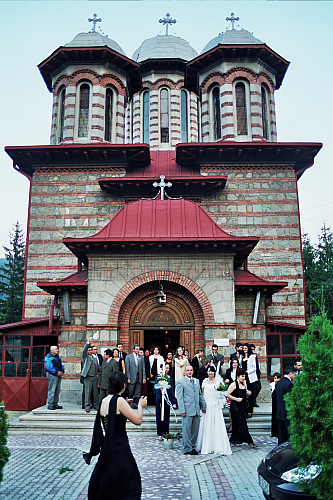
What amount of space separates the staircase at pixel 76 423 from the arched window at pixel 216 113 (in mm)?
12876

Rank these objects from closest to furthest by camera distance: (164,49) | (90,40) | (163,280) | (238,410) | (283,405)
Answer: (283,405)
(238,410)
(163,280)
(90,40)
(164,49)

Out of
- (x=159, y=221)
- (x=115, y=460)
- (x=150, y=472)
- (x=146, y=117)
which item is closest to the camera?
(x=115, y=460)

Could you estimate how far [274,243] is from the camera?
Result: 17141 mm

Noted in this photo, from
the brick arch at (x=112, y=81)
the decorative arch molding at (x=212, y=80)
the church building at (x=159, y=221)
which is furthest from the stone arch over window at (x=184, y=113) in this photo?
the brick arch at (x=112, y=81)

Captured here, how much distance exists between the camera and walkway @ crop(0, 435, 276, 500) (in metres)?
6.04

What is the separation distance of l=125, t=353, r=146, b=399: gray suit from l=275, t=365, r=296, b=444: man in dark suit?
13.3 ft

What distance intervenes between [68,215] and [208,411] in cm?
1114

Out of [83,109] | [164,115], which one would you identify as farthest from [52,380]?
[164,115]

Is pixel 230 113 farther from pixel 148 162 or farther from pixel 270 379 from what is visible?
pixel 270 379

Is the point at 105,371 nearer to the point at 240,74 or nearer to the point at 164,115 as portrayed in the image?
the point at 240,74

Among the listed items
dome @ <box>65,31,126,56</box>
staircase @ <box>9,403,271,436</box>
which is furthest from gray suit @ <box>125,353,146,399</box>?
dome @ <box>65,31,126,56</box>

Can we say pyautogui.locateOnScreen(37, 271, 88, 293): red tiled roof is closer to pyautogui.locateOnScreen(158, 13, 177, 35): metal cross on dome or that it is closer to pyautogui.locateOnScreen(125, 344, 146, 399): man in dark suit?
pyautogui.locateOnScreen(125, 344, 146, 399): man in dark suit

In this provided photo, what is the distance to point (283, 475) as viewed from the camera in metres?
5.21

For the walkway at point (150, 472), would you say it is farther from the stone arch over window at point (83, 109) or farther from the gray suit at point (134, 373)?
the stone arch over window at point (83, 109)
